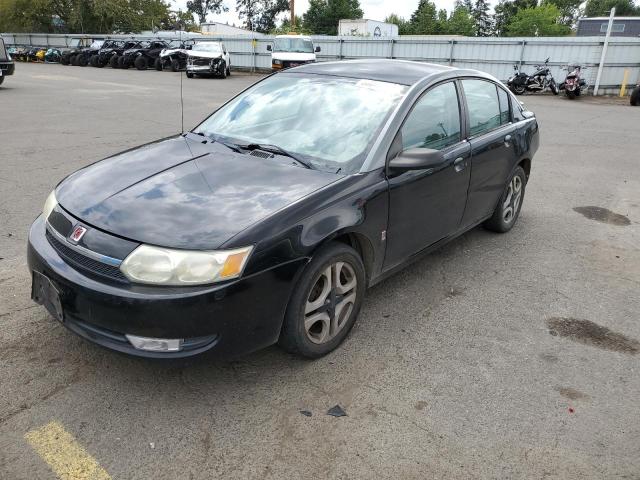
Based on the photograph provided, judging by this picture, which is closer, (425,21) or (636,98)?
Result: (636,98)

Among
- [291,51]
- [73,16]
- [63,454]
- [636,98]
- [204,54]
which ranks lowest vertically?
[636,98]

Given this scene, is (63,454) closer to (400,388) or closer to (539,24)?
(400,388)

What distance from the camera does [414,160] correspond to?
3.31 m

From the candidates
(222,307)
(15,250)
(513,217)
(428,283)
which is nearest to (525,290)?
(428,283)

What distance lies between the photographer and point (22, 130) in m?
10.0

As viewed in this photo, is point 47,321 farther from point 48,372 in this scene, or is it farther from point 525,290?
point 525,290

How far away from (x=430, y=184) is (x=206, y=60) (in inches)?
931

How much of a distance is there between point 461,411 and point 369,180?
1.37 meters

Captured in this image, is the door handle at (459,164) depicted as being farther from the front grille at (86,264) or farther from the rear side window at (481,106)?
the front grille at (86,264)

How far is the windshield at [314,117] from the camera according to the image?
3.41m

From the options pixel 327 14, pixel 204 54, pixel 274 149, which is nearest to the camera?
pixel 274 149

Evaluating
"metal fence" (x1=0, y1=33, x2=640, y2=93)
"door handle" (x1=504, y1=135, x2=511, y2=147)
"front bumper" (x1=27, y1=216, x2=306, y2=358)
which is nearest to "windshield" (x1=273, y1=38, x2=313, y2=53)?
"metal fence" (x1=0, y1=33, x2=640, y2=93)

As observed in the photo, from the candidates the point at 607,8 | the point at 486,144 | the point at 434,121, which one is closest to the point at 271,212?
the point at 434,121

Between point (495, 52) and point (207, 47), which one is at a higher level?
point (495, 52)
